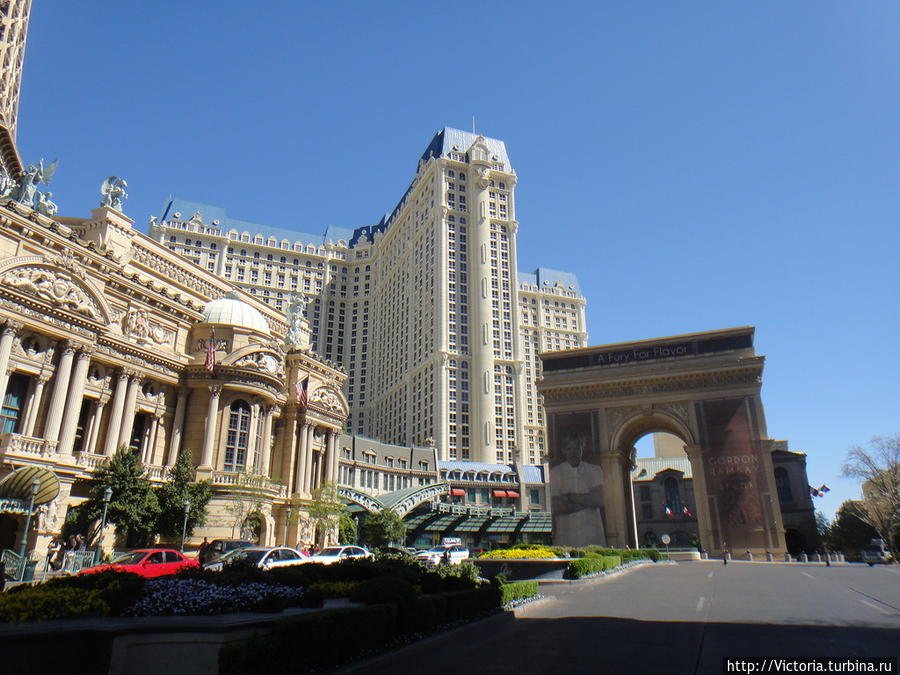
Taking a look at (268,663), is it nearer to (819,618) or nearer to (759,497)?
(819,618)

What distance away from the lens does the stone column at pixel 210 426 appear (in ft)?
129

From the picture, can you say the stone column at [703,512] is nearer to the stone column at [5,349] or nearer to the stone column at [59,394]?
the stone column at [59,394]

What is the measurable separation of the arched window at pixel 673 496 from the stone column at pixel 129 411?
7975 cm

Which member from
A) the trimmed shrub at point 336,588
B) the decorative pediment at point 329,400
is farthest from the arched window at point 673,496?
the trimmed shrub at point 336,588

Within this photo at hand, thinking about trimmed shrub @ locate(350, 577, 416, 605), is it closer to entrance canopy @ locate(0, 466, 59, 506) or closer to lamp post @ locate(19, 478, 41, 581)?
lamp post @ locate(19, 478, 41, 581)

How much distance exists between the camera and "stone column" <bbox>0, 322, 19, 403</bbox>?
2967 centimetres

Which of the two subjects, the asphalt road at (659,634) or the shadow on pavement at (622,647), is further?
the asphalt road at (659,634)

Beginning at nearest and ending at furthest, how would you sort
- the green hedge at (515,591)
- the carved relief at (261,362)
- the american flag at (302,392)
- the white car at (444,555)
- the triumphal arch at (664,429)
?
the green hedge at (515,591) < the white car at (444,555) < the carved relief at (261,362) < the american flag at (302,392) < the triumphal arch at (664,429)

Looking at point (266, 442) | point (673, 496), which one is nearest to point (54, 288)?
point (266, 442)

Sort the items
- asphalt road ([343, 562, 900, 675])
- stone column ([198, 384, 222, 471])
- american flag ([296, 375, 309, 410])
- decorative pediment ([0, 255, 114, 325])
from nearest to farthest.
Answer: asphalt road ([343, 562, 900, 675])
decorative pediment ([0, 255, 114, 325])
stone column ([198, 384, 222, 471])
american flag ([296, 375, 309, 410])

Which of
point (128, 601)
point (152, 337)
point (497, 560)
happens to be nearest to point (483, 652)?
point (128, 601)

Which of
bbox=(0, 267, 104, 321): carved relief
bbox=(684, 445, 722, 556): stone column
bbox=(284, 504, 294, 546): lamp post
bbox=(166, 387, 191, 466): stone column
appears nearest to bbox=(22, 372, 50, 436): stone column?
bbox=(0, 267, 104, 321): carved relief

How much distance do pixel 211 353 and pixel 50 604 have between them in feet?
113

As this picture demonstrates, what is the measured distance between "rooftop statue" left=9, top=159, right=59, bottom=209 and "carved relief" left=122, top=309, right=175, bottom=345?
395 inches
